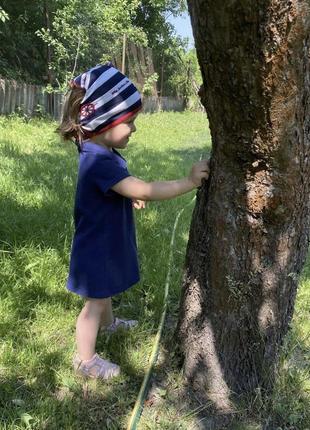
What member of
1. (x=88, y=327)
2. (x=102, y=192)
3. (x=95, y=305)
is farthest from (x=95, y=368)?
(x=102, y=192)

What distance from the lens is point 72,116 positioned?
2146 mm

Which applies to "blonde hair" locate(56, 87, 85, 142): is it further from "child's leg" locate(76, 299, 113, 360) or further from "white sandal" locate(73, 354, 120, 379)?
"white sandal" locate(73, 354, 120, 379)

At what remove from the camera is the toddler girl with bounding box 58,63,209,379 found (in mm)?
2043

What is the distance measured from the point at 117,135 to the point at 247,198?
672mm

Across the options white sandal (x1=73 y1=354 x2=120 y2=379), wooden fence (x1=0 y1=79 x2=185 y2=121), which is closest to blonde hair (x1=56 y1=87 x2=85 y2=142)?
white sandal (x1=73 y1=354 x2=120 y2=379)

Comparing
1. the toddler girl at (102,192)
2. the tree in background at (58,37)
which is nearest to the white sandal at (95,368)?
the toddler girl at (102,192)

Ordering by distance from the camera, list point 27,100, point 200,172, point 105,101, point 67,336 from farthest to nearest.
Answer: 1. point 27,100
2. point 67,336
3. point 105,101
4. point 200,172

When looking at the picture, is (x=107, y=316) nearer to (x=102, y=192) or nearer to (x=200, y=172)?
(x=102, y=192)

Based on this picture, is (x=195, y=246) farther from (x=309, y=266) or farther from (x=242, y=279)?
(x=309, y=266)

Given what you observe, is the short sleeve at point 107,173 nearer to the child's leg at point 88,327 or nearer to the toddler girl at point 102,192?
the toddler girl at point 102,192

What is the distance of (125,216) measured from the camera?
7.41 feet

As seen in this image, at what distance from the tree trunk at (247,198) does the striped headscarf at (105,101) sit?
492mm

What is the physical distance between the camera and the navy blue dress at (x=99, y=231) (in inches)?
83.0

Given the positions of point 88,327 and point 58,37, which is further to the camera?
point 58,37
